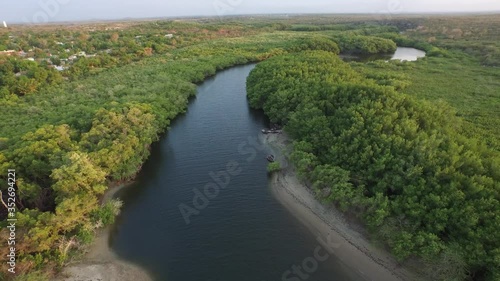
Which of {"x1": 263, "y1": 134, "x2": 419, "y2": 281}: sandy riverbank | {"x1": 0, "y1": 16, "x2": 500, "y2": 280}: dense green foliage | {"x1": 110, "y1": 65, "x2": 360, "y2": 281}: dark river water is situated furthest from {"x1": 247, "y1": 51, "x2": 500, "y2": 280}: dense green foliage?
{"x1": 110, "y1": 65, "x2": 360, "y2": 281}: dark river water

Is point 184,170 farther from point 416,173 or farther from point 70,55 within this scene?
point 70,55

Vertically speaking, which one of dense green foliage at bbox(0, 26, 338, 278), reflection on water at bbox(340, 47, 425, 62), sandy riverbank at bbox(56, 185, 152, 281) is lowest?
reflection on water at bbox(340, 47, 425, 62)

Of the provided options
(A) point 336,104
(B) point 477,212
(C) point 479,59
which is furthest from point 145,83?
(C) point 479,59

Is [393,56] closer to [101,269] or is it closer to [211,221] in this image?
[211,221]

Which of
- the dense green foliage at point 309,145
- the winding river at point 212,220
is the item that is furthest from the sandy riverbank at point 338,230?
the dense green foliage at point 309,145

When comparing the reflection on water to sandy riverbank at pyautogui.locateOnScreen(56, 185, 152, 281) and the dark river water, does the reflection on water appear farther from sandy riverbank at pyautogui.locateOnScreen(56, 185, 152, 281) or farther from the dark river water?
sandy riverbank at pyautogui.locateOnScreen(56, 185, 152, 281)

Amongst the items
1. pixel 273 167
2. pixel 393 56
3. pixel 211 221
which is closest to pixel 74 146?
pixel 211 221
